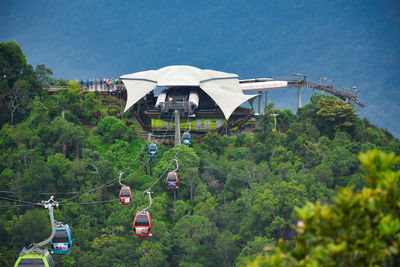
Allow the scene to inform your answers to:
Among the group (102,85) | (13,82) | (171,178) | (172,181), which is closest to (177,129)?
(171,178)

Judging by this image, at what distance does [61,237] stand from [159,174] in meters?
15.5

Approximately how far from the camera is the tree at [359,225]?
721 cm

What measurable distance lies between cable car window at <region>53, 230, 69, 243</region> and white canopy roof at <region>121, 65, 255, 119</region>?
22698 mm

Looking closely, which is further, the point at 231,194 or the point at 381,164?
the point at 231,194

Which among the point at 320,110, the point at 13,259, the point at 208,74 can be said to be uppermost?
the point at 208,74

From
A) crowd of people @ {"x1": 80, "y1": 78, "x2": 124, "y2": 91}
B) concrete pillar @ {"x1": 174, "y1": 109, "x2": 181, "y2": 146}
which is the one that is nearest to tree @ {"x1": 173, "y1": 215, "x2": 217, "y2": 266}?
concrete pillar @ {"x1": 174, "y1": 109, "x2": 181, "y2": 146}

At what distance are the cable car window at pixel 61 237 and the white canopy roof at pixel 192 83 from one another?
22.7 metres

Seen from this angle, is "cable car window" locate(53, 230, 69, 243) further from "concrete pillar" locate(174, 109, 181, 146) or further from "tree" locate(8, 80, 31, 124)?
"tree" locate(8, 80, 31, 124)

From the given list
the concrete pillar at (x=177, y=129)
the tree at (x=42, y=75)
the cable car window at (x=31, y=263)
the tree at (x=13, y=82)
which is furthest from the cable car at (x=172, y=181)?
the tree at (x=42, y=75)

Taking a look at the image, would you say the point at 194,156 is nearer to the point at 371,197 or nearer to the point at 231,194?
the point at 231,194

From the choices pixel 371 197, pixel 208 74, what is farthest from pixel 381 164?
pixel 208 74

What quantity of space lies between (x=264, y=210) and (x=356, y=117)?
15.5m

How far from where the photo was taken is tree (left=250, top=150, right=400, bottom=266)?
721 cm

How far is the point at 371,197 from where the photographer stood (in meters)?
7.37
